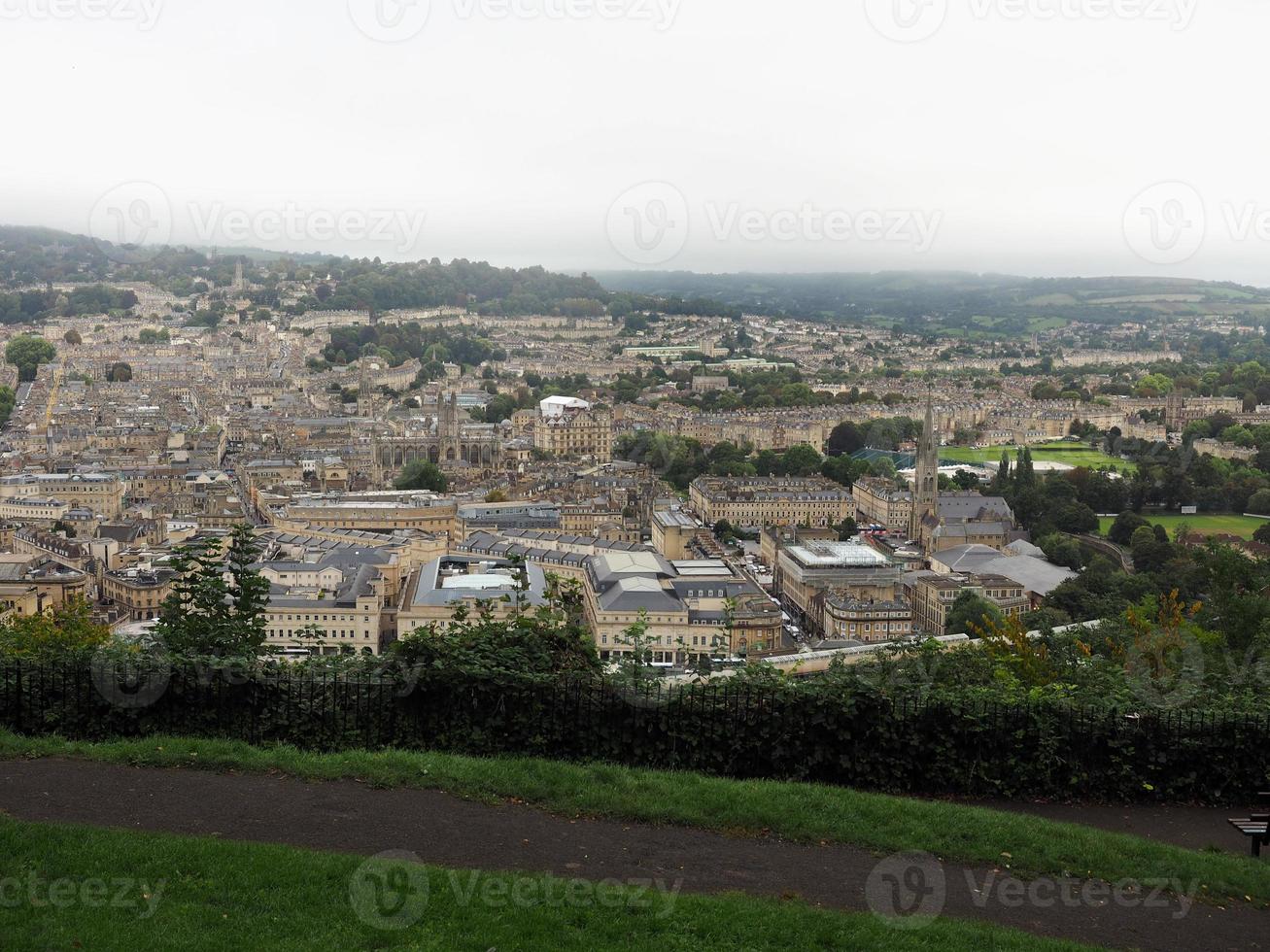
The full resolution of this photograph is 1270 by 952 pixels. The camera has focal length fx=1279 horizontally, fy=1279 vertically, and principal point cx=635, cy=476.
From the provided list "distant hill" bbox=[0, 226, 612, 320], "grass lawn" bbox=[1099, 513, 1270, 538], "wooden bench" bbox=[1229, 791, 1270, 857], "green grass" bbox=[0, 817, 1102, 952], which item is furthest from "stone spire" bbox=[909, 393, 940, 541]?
"distant hill" bbox=[0, 226, 612, 320]

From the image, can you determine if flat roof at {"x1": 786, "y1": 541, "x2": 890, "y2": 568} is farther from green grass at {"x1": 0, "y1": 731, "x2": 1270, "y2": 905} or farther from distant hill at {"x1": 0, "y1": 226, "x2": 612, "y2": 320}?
distant hill at {"x1": 0, "y1": 226, "x2": 612, "y2": 320}

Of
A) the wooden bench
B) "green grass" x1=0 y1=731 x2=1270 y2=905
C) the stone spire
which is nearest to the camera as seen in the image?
"green grass" x1=0 y1=731 x2=1270 y2=905

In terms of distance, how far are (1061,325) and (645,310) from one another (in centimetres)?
5095

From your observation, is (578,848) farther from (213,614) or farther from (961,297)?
(961,297)

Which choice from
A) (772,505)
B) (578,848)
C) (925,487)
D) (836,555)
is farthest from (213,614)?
(772,505)

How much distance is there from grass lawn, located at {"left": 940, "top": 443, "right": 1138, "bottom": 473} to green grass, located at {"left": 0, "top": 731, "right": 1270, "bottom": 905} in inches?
2074

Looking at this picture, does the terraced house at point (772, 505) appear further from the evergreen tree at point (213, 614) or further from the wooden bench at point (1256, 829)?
the wooden bench at point (1256, 829)

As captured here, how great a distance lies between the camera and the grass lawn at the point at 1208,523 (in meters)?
42.9

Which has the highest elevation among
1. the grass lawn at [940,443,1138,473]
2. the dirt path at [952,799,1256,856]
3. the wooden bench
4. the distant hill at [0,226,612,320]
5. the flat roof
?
the distant hill at [0,226,612,320]

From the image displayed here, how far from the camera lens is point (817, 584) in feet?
106

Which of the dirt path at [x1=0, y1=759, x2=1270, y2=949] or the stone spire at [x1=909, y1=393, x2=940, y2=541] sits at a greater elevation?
the dirt path at [x1=0, y1=759, x2=1270, y2=949]

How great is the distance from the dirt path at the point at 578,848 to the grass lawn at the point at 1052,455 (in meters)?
53.3

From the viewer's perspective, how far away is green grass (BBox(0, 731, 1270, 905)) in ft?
20.6

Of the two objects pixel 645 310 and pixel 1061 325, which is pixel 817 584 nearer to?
pixel 645 310
